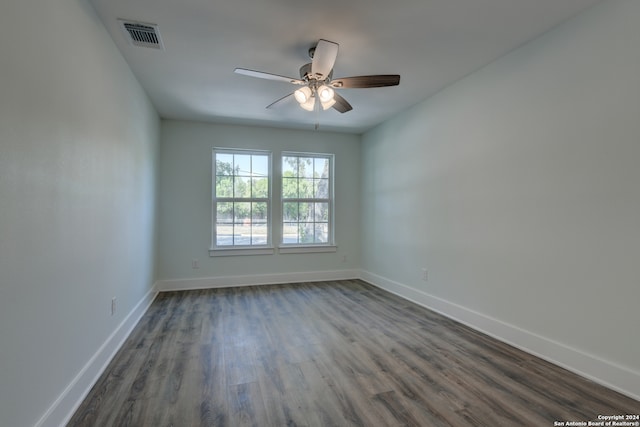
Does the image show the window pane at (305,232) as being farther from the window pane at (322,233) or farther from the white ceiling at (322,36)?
the white ceiling at (322,36)

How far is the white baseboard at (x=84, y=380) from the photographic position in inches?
61.4

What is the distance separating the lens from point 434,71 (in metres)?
3.02

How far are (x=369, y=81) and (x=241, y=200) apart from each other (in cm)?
304

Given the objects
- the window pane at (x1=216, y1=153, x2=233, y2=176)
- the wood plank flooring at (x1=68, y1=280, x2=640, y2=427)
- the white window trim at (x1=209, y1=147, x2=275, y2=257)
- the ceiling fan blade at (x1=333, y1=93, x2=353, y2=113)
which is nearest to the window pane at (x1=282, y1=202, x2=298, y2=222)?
the white window trim at (x1=209, y1=147, x2=275, y2=257)

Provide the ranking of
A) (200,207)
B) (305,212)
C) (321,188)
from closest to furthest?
(200,207) → (305,212) → (321,188)

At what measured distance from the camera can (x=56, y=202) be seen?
5.34 ft

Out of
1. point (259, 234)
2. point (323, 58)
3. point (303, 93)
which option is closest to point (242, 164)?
point (259, 234)

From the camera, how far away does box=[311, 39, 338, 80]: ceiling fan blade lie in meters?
2.09

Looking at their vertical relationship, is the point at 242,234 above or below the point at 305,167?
below

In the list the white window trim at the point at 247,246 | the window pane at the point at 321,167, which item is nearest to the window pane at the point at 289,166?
the white window trim at the point at 247,246

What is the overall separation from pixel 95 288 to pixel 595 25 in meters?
3.83

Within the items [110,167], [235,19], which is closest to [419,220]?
[235,19]

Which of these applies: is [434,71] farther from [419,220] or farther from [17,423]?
[17,423]

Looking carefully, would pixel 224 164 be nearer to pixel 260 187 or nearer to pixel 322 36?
pixel 260 187
